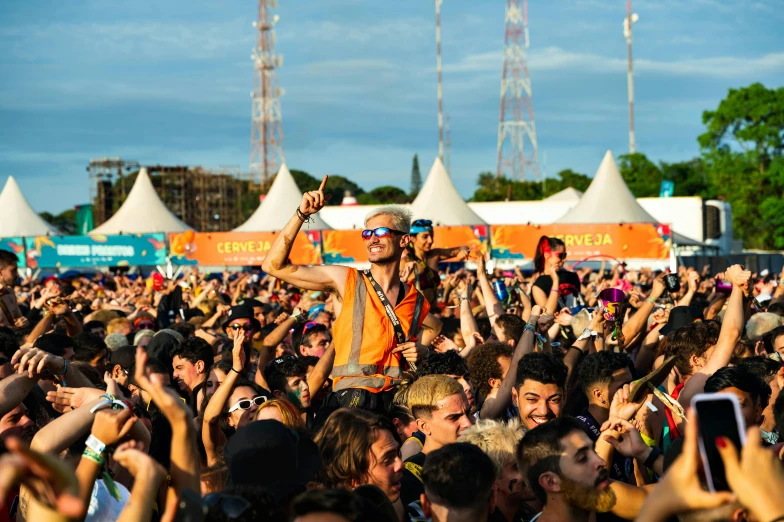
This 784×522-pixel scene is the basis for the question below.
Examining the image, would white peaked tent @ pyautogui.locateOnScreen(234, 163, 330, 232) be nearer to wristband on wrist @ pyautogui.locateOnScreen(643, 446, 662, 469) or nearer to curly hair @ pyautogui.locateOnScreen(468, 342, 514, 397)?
curly hair @ pyautogui.locateOnScreen(468, 342, 514, 397)

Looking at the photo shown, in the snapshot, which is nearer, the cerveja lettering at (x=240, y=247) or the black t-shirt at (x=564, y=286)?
the black t-shirt at (x=564, y=286)

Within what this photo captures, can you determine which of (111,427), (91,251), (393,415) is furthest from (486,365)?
(91,251)

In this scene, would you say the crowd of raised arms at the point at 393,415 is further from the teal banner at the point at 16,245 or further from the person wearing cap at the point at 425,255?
the teal banner at the point at 16,245

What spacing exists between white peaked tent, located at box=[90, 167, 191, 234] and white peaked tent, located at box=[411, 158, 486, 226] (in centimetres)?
861

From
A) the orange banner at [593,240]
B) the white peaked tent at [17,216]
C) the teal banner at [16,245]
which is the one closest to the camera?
the orange banner at [593,240]

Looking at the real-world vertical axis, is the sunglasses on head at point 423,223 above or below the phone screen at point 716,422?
above

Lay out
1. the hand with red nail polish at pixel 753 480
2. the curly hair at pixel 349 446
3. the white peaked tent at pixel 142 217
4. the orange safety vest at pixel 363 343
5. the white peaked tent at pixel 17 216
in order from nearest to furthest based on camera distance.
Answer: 1. the hand with red nail polish at pixel 753 480
2. the curly hair at pixel 349 446
3. the orange safety vest at pixel 363 343
4. the white peaked tent at pixel 142 217
5. the white peaked tent at pixel 17 216

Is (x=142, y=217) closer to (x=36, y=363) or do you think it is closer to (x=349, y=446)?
(x=36, y=363)

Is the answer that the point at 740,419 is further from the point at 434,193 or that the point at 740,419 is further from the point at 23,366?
the point at 434,193

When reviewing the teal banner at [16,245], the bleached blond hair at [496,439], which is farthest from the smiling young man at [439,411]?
the teal banner at [16,245]

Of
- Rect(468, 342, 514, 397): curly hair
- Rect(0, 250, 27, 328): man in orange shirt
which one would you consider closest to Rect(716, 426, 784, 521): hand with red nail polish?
Rect(468, 342, 514, 397): curly hair

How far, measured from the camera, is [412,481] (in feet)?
13.1

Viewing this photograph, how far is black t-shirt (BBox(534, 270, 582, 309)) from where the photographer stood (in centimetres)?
861

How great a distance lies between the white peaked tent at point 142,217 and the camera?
3388 cm
